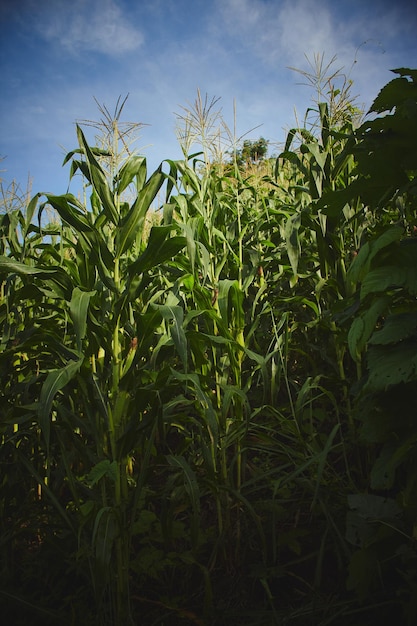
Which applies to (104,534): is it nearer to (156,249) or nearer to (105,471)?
(105,471)

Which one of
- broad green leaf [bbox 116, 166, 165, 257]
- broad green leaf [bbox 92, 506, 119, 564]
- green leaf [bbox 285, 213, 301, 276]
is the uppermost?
broad green leaf [bbox 116, 166, 165, 257]

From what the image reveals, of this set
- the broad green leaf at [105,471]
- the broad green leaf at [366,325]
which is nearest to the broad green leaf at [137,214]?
the broad green leaf at [105,471]

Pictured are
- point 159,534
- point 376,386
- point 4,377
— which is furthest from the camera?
point 4,377

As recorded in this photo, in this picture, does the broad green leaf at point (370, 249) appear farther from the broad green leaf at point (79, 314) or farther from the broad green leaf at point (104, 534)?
the broad green leaf at point (104, 534)

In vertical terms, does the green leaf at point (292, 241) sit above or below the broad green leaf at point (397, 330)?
above

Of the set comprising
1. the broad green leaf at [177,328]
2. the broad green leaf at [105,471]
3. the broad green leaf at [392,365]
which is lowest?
the broad green leaf at [105,471]

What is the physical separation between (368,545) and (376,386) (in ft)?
1.77

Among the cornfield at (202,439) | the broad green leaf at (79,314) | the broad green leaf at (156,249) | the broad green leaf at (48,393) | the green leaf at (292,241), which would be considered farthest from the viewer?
the green leaf at (292,241)

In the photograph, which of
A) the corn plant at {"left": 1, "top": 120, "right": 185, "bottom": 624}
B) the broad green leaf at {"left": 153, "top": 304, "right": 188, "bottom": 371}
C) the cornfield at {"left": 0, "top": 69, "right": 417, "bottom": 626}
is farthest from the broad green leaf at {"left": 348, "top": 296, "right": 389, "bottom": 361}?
the corn plant at {"left": 1, "top": 120, "right": 185, "bottom": 624}

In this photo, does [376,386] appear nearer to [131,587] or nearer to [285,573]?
[285,573]

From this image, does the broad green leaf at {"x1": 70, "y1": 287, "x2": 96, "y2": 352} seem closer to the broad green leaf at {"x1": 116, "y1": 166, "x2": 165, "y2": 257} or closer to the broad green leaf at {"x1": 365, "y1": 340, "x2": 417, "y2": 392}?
the broad green leaf at {"x1": 116, "y1": 166, "x2": 165, "y2": 257}

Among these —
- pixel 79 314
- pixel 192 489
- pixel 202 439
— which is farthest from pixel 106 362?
pixel 192 489

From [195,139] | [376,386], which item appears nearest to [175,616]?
[376,386]

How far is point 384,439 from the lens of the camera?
1.04 m
